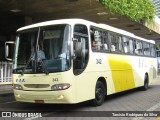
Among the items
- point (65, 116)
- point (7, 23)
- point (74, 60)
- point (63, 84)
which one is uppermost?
point (7, 23)

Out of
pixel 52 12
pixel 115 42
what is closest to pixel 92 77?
pixel 115 42

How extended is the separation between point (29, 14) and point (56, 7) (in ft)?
9.58

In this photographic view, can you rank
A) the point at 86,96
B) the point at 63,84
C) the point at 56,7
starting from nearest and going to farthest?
the point at 63,84 → the point at 86,96 → the point at 56,7

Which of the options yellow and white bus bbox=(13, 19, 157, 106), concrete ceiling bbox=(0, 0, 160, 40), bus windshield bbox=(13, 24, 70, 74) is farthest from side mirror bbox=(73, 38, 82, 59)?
concrete ceiling bbox=(0, 0, 160, 40)

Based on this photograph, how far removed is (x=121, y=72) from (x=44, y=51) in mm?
4849

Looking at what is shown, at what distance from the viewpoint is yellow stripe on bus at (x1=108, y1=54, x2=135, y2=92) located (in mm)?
13180

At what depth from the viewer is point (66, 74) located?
31.8 ft

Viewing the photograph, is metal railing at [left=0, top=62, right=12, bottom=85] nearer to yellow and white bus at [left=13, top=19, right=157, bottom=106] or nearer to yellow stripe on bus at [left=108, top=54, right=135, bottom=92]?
yellow stripe on bus at [left=108, top=54, right=135, bottom=92]

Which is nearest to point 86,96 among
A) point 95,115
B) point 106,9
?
point 95,115

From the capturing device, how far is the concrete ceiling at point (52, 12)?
673 inches

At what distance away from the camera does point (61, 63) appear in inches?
383

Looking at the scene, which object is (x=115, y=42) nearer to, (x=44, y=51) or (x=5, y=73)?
(x=44, y=51)

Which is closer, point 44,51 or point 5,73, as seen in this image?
point 44,51

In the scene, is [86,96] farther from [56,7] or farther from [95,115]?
[56,7]
